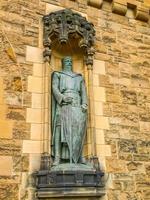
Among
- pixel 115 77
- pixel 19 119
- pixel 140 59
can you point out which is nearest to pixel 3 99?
pixel 19 119

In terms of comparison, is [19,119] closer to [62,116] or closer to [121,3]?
[62,116]

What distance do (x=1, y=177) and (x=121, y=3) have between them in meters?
3.62

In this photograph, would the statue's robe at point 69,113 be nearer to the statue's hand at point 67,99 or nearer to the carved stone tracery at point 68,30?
the statue's hand at point 67,99

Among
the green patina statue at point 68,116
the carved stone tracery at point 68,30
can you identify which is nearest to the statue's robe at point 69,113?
the green patina statue at point 68,116

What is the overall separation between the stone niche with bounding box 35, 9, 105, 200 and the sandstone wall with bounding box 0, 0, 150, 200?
0.13 metres

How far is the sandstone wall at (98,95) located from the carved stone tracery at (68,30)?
0.48 ft

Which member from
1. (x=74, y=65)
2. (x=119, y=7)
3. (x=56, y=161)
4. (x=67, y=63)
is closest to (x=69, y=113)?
(x=56, y=161)

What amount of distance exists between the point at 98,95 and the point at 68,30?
107 cm

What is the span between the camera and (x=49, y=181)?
427cm

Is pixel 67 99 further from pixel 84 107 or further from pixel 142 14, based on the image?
pixel 142 14

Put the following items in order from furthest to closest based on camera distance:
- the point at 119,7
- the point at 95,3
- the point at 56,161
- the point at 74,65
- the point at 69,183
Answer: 1. the point at 119,7
2. the point at 95,3
3. the point at 74,65
4. the point at 56,161
5. the point at 69,183

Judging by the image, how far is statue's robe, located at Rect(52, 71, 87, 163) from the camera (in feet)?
15.1

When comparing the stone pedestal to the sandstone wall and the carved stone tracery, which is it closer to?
the sandstone wall

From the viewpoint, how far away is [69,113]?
4711 millimetres
